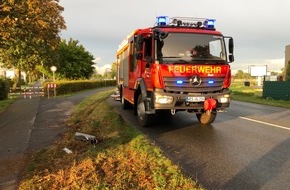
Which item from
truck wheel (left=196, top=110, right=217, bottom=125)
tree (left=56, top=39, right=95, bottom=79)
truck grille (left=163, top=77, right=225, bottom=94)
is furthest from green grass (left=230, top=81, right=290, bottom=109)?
tree (left=56, top=39, right=95, bottom=79)

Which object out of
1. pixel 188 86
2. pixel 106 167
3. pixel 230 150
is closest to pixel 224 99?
pixel 188 86

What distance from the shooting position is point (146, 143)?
24.8 ft

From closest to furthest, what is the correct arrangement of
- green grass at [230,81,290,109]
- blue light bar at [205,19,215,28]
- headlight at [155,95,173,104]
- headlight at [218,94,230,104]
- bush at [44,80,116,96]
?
headlight at [155,95,173,104]
headlight at [218,94,230,104]
blue light bar at [205,19,215,28]
green grass at [230,81,290,109]
bush at [44,80,116,96]

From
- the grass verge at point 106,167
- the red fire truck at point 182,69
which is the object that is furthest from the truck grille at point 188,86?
the grass verge at point 106,167

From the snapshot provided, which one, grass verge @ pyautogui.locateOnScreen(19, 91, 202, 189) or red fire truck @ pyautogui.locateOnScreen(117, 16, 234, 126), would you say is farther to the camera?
red fire truck @ pyautogui.locateOnScreen(117, 16, 234, 126)

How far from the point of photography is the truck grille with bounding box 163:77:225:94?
8.89 m

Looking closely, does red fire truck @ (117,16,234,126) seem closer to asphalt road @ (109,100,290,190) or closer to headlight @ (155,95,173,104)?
headlight @ (155,95,173,104)

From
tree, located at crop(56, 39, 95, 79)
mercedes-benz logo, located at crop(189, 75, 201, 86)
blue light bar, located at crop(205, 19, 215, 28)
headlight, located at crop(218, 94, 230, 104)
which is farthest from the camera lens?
tree, located at crop(56, 39, 95, 79)

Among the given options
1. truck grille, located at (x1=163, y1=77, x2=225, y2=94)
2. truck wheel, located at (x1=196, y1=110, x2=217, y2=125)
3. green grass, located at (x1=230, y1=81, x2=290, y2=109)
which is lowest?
green grass, located at (x1=230, y1=81, x2=290, y2=109)

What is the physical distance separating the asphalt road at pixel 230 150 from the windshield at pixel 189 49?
2119 mm

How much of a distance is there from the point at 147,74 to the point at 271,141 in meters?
3.87

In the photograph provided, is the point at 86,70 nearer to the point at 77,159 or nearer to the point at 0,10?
the point at 0,10

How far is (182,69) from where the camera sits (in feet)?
29.1

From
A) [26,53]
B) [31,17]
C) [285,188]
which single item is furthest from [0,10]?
[26,53]
